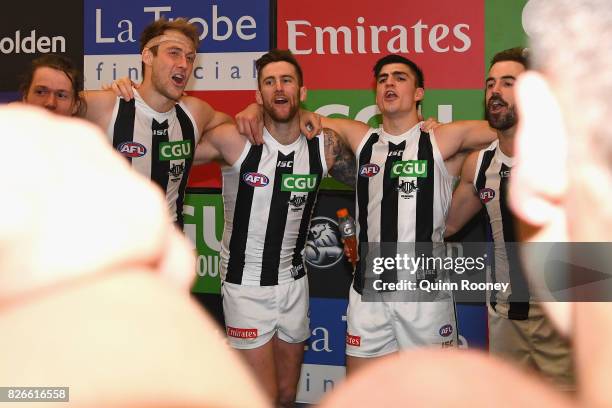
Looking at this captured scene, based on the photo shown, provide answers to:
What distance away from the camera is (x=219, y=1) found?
62.4 inches

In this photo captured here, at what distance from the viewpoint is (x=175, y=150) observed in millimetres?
1191

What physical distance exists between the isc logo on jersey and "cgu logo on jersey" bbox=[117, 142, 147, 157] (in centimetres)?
18

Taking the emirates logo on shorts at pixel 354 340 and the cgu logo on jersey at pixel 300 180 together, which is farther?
the cgu logo on jersey at pixel 300 180

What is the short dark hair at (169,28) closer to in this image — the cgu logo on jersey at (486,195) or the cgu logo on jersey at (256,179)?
the cgu logo on jersey at (256,179)

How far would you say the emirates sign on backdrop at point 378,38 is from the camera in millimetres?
1521

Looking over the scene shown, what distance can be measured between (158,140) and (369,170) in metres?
0.62

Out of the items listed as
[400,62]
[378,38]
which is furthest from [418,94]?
[378,38]

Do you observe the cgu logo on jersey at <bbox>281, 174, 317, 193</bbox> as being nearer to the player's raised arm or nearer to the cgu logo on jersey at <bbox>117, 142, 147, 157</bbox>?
the player's raised arm

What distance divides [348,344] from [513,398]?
1.19m

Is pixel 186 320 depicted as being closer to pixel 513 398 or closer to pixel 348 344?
pixel 513 398

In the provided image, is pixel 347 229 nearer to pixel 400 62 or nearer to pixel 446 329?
pixel 400 62

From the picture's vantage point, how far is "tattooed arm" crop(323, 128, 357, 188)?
1.49 metres

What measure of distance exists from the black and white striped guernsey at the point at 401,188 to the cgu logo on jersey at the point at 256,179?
0.21 metres

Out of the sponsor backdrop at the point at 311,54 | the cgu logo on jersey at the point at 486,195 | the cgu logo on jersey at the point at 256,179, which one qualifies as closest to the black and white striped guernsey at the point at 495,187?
the cgu logo on jersey at the point at 486,195
